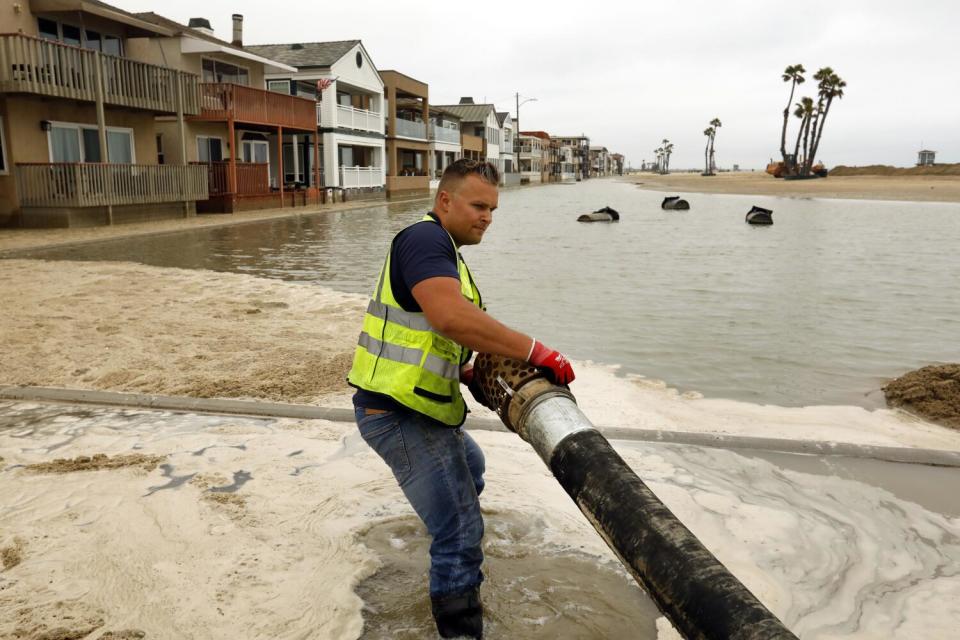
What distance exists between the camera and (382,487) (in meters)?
4.22

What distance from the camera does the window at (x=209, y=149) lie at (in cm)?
2705

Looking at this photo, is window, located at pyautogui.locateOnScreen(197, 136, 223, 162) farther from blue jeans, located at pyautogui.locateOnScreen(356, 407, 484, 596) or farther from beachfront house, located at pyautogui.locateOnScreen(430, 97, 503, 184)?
beachfront house, located at pyautogui.locateOnScreen(430, 97, 503, 184)

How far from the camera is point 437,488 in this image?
2740 millimetres

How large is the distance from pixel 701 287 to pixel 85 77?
16.7 metres

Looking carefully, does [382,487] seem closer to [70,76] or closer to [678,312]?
[678,312]

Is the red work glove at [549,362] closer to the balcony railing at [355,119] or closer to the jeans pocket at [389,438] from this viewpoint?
the jeans pocket at [389,438]

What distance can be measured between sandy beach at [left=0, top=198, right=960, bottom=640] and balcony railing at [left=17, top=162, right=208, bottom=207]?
14518 mm

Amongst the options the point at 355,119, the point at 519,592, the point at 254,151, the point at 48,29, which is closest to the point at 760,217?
the point at 254,151

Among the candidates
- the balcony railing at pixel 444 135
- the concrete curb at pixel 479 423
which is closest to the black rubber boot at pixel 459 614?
the concrete curb at pixel 479 423

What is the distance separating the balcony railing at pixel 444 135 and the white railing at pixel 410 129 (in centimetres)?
291

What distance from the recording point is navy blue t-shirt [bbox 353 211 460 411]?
8.18 ft

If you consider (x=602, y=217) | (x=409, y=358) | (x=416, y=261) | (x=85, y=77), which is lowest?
(x=602, y=217)

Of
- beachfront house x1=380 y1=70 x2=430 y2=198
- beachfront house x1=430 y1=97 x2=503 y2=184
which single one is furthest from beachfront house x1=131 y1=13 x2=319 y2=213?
beachfront house x1=430 y1=97 x2=503 y2=184

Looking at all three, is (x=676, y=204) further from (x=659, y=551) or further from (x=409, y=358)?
(x=659, y=551)
